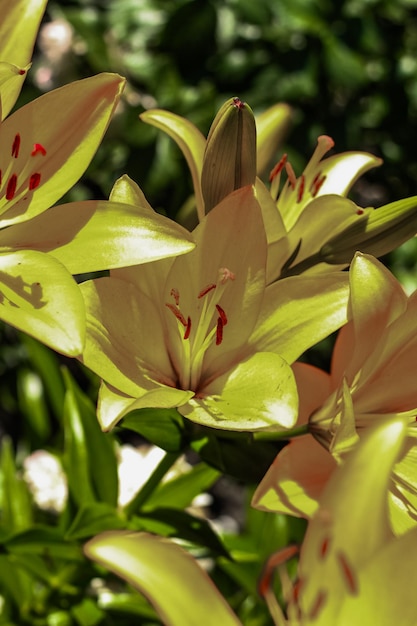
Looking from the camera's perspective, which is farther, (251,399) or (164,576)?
(251,399)

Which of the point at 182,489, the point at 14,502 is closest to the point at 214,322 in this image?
the point at 182,489

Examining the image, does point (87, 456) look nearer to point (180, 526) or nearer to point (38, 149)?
point (180, 526)

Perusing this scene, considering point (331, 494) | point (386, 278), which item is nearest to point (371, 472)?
point (331, 494)

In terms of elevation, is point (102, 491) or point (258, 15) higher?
point (258, 15)

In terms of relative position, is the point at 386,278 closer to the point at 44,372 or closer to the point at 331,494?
the point at 331,494

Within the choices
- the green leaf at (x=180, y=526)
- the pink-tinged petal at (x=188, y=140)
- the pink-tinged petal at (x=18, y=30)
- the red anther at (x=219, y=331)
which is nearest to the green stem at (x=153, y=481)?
the green leaf at (x=180, y=526)

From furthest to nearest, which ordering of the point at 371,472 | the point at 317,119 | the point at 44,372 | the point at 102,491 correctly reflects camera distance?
the point at 317,119 → the point at 44,372 → the point at 102,491 → the point at 371,472
